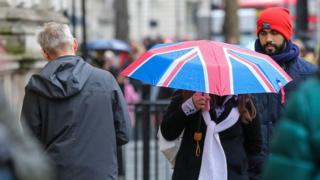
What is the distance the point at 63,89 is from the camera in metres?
6.28

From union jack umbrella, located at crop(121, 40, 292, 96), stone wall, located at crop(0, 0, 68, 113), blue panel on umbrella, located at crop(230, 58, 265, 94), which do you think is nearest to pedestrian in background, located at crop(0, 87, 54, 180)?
union jack umbrella, located at crop(121, 40, 292, 96)

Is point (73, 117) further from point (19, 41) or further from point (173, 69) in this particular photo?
point (19, 41)

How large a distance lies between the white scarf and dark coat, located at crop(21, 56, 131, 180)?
0.57 m

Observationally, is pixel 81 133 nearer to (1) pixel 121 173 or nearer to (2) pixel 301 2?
(1) pixel 121 173

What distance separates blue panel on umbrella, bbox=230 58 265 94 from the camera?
6.41 meters

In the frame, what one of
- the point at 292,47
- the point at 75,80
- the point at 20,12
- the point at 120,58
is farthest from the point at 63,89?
the point at 120,58

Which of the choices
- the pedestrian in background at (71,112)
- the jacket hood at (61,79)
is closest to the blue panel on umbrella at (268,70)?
the pedestrian in background at (71,112)

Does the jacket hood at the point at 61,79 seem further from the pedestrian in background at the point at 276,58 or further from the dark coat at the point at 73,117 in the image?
the pedestrian in background at the point at 276,58

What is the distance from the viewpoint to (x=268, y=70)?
21.8ft

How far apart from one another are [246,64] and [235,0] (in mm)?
22527

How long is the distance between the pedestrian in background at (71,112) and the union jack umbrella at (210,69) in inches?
14.3

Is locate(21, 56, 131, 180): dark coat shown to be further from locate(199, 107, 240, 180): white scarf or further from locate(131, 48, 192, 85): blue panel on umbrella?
locate(199, 107, 240, 180): white scarf

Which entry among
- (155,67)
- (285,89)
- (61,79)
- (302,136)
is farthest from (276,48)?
(302,136)

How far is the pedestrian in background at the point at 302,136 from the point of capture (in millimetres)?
3668
